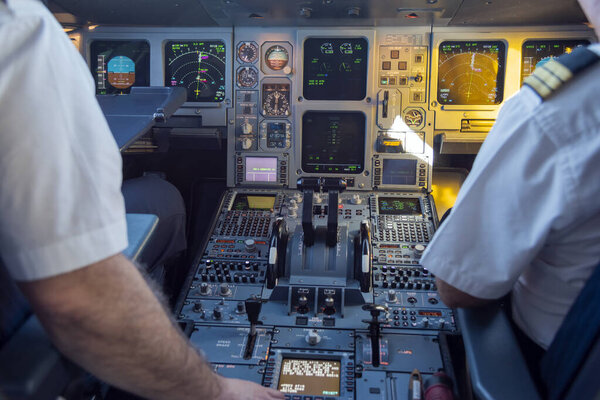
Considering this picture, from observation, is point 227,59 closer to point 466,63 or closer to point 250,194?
point 250,194

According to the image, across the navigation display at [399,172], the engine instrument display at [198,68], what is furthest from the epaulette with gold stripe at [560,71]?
the engine instrument display at [198,68]

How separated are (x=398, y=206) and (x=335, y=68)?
3.27 feet

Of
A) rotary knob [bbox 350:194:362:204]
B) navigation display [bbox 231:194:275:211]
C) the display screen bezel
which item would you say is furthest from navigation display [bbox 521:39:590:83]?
navigation display [bbox 231:194:275:211]

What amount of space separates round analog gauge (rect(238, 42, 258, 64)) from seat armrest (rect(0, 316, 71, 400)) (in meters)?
2.68

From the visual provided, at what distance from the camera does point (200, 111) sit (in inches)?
133

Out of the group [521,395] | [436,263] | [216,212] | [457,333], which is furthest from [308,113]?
[521,395]

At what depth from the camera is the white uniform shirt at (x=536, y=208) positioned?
109cm

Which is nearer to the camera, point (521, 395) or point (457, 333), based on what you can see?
point (521, 395)

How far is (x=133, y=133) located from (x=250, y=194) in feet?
3.12

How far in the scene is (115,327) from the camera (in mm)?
867

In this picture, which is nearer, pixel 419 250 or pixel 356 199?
pixel 419 250

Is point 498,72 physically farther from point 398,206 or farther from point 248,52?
point 248,52

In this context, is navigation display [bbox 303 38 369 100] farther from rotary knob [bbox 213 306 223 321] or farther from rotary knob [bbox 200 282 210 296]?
rotary knob [bbox 213 306 223 321]

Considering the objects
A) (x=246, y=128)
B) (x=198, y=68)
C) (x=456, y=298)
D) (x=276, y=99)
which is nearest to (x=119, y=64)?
(x=198, y=68)
